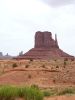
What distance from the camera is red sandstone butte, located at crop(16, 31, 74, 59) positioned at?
127 metres

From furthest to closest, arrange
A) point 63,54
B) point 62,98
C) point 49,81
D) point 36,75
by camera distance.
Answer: point 63,54 < point 36,75 < point 49,81 < point 62,98

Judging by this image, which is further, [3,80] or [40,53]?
[40,53]

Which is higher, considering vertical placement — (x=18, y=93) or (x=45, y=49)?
(x=45, y=49)

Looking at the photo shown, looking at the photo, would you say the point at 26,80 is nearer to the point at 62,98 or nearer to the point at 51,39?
the point at 62,98

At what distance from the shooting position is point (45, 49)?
133 m

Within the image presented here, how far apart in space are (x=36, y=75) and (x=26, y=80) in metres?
2.85

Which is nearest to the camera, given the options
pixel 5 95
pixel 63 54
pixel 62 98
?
pixel 5 95

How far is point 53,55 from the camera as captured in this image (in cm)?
12550

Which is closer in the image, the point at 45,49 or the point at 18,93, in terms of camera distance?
the point at 18,93

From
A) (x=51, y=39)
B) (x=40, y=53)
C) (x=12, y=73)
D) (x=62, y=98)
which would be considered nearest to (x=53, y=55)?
(x=40, y=53)

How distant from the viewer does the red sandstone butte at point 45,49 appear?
5019 inches

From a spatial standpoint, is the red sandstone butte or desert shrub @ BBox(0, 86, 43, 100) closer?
desert shrub @ BBox(0, 86, 43, 100)

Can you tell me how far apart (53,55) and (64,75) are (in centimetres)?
7710

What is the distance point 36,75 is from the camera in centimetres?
4834
